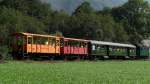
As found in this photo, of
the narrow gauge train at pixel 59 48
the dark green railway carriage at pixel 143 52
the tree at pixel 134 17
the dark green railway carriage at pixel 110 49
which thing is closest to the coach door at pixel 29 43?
the narrow gauge train at pixel 59 48

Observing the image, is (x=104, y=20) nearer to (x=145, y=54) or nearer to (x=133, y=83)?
(x=145, y=54)

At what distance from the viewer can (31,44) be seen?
1791 inches

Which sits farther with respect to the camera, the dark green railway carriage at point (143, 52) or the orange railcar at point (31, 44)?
the dark green railway carriage at point (143, 52)

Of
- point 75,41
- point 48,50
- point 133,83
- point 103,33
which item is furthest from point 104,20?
point 133,83

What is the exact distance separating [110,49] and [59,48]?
1326cm

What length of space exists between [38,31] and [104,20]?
2412 centimetres

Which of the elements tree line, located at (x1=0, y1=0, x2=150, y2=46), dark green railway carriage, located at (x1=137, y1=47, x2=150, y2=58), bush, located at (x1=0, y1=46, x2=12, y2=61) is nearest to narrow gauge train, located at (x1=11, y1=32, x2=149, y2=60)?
bush, located at (x1=0, y1=46, x2=12, y2=61)

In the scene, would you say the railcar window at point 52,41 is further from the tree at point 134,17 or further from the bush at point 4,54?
the tree at point 134,17

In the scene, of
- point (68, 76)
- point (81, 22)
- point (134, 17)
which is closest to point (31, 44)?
point (68, 76)

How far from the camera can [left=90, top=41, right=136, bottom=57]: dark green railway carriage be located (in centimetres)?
5805

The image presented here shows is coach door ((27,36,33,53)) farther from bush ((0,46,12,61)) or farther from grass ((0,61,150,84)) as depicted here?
grass ((0,61,150,84))

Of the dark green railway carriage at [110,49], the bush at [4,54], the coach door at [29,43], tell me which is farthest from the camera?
the dark green railway carriage at [110,49]

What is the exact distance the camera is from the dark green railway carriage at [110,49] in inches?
2285

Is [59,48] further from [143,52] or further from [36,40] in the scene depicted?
[143,52]
